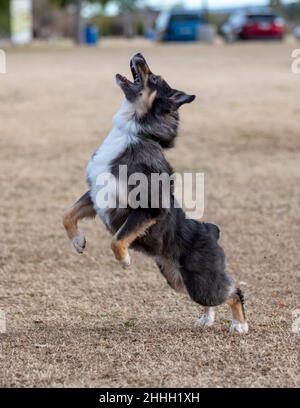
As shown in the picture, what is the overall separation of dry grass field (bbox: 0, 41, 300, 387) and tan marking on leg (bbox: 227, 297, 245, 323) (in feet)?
0.45

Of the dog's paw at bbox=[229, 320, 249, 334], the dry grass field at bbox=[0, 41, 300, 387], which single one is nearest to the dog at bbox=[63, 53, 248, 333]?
the dog's paw at bbox=[229, 320, 249, 334]

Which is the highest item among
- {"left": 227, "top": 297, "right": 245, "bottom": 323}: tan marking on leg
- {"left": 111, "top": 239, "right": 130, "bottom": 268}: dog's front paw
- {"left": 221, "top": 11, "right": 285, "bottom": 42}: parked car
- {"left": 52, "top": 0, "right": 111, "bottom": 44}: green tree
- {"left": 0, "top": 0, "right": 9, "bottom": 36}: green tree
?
{"left": 111, "top": 239, "right": 130, "bottom": 268}: dog's front paw

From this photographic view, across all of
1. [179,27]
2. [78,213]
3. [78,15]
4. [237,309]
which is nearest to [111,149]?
[78,213]

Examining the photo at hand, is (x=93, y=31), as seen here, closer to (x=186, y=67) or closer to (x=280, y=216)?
(x=186, y=67)

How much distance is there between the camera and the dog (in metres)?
5.07

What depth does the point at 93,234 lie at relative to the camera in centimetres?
816

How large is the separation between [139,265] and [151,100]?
2284 millimetres

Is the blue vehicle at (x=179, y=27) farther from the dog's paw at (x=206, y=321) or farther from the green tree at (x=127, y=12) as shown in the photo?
the dog's paw at (x=206, y=321)

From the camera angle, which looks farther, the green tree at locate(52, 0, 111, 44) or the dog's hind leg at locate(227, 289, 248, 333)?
the green tree at locate(52, 0, 111, 44)

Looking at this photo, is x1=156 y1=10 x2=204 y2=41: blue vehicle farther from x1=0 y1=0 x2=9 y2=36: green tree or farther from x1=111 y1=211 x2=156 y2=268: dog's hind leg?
x1=111 y1=211 x2=156 y2=268: dog's hind leg

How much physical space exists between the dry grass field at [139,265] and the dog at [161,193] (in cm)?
38
